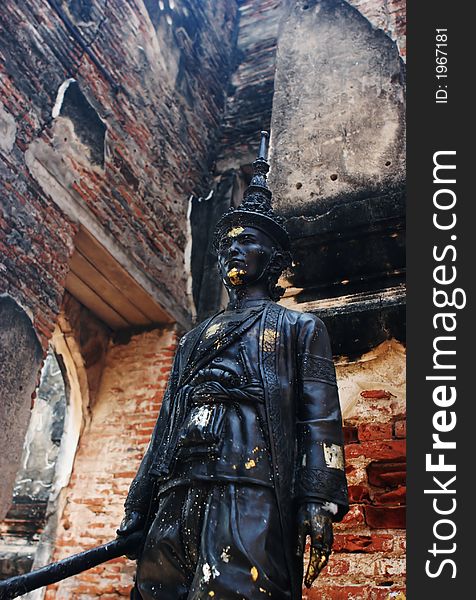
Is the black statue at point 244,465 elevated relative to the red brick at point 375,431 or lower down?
lower down

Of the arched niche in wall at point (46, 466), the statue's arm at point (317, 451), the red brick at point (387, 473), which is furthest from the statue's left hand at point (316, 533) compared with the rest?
the arched niche in wall at point (46, 466)

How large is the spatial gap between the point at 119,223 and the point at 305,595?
420 cm

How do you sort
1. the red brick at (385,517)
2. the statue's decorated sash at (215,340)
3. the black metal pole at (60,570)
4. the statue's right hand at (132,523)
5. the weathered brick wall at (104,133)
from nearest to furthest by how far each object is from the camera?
the black metal pole at (60,570) < the statue's right hand at (132,523) < the statue's decorated sash at (215,340) < the red brick at (385,517) < the weathered brick wall at (104,133)

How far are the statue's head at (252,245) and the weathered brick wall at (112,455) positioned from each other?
4.21 metres

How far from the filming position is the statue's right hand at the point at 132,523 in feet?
6.85

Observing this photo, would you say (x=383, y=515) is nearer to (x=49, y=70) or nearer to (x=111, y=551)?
(x=111, y=551)

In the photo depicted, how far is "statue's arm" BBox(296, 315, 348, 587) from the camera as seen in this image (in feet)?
5.83

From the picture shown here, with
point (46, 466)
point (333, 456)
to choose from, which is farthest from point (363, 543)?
point (46, 466)

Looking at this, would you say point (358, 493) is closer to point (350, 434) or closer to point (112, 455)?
point (350, 434)

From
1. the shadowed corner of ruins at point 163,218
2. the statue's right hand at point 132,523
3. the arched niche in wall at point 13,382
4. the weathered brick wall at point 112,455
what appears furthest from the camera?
the weathered brick wall at point 112,455

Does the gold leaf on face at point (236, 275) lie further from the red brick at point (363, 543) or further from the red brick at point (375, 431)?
the red brick at point (363, 543)

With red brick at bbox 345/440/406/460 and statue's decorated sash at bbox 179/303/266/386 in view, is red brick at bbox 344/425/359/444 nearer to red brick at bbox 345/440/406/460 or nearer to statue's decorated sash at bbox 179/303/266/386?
red brick at bbox 345/440/406/460

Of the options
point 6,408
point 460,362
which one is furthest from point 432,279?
A: point 6,408

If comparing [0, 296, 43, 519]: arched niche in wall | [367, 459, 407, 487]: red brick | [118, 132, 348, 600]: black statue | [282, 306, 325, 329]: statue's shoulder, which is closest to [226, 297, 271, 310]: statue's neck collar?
[118, 132, 348, 600]: black statue
